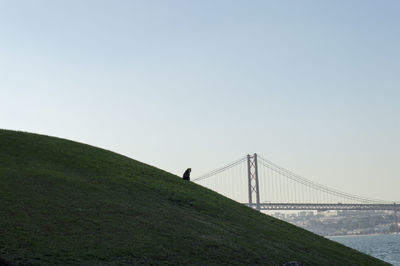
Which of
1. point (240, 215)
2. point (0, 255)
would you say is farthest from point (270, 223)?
point (0, 255)

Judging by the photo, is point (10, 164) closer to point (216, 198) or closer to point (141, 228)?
point (141, 228)

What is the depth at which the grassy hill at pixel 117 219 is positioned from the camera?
2238 centimetres

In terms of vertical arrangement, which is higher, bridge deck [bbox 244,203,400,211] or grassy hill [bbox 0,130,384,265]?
bridge deck [bbox 244,203,400,211]

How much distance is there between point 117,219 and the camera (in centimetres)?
2667

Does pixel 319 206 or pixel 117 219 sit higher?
pixel 319 206

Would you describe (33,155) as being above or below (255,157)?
below

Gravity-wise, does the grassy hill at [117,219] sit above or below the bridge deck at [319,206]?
below

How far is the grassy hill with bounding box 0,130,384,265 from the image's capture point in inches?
881

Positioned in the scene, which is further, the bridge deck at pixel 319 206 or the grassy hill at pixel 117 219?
the bridge deck at pixel 319 206

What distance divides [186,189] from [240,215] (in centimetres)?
470

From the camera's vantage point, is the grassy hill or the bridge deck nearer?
the grassy hill

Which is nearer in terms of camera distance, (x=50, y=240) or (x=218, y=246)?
(x=50, y=240)

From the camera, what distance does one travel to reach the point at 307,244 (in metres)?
34.5

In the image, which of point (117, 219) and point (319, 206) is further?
point (319, 206)
